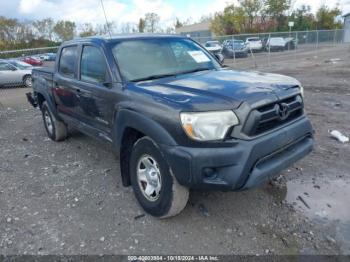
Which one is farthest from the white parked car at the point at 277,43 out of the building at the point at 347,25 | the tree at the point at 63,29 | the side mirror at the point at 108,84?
the tree at the point at 63,29

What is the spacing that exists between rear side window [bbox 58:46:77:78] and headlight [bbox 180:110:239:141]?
263cm

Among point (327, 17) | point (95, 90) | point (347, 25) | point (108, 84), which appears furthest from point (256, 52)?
point (327, 17)

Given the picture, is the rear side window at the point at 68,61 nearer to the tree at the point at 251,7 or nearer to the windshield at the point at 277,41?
the windshield at the point at 277,41

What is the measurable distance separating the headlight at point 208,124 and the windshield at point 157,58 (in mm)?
1123

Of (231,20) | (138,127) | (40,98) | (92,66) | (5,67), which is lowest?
(40,98)

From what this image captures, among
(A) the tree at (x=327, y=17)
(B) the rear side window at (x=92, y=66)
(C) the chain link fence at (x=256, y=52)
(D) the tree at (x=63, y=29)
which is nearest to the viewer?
(B) the rear side window at (x=92, y=66)

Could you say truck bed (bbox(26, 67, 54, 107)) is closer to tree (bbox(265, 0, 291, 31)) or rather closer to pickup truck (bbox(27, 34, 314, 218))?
pickup truck (bbox(27, 34, 314, 218))

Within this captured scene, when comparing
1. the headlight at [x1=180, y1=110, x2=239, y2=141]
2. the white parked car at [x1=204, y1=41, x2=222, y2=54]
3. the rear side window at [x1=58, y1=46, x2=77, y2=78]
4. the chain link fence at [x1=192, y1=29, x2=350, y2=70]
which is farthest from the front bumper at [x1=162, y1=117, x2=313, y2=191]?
the white parked car at [x1=204, y1=41, x2=222, y2=54]

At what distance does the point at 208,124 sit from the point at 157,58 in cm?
157

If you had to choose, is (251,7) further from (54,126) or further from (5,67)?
(54,126)

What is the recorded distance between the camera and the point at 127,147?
351 centimetres

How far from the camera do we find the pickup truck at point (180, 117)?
2.68m

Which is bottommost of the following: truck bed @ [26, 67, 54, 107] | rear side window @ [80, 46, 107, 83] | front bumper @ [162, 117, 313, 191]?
front bumper @ [162, 117, 313, 191]

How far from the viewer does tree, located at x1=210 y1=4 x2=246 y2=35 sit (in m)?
45.2
